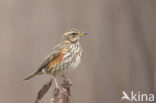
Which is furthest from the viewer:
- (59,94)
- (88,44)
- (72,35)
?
(88,44)

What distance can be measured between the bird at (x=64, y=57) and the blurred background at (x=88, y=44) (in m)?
0.34

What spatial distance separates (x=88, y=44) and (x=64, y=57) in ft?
1.87

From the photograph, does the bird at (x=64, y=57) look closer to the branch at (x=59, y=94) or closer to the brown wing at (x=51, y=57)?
the brown wing at (x=51, y=57)

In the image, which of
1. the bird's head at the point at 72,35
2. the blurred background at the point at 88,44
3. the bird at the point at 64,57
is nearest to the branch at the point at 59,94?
the bird at the point at 64,57

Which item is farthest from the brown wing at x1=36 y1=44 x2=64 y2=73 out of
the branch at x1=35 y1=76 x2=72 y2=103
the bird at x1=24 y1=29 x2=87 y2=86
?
the branch at x1=35 y1=76 x2=72 y2=103

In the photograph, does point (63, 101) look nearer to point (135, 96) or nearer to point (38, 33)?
point (135, 96)

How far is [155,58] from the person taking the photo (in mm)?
4961

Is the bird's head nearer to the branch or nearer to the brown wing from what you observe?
the brown wing

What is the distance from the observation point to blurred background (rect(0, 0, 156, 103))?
5.05 metres

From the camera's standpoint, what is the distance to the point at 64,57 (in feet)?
16.9

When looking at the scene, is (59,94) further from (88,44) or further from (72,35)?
(88,44)

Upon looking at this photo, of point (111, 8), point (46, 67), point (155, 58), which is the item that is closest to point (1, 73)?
point (46, 67)

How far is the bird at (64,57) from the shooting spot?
16.7ft

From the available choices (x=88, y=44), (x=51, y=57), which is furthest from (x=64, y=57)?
(x=88, y=44)
